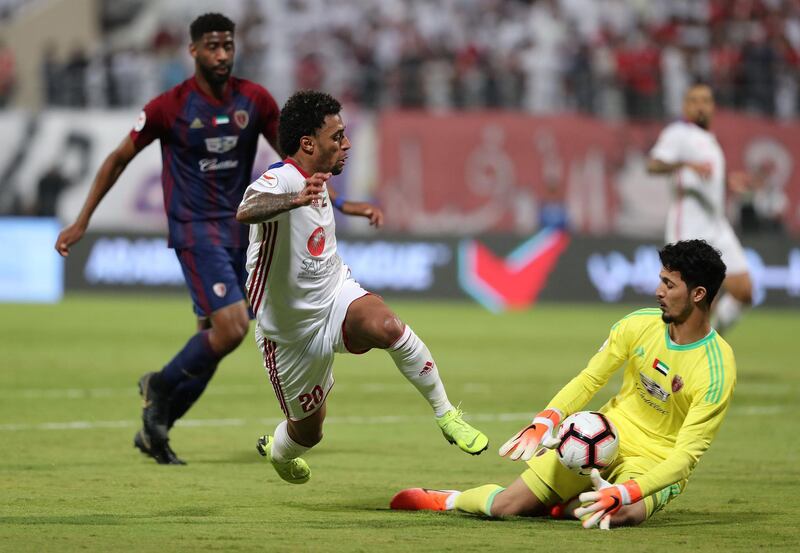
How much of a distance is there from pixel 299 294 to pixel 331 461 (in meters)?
1.99

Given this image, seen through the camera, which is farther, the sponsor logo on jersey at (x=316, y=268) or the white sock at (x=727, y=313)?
the white sock at (x=727, y=313)

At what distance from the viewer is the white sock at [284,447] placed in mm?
6891

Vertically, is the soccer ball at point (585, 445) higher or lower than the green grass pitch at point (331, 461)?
higher

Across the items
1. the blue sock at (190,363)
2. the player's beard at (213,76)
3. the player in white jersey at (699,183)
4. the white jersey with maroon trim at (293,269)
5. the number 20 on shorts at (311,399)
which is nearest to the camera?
the white jersey with maroon trim at (293,269)

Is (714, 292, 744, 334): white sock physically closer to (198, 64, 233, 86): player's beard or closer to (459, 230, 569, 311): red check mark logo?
(198, 64, 233, 86): player's beard

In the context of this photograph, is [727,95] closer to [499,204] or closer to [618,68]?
[618,68]

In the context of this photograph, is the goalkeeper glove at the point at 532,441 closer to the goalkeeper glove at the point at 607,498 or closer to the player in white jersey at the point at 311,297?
the goalkeeper glove at the point at 607,498

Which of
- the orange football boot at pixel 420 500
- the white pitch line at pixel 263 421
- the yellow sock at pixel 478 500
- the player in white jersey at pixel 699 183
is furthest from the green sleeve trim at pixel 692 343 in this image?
the player in white jersey at pixel 699 183

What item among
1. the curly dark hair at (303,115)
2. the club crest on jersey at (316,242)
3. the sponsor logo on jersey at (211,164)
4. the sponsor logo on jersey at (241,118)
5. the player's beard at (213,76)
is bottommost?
the club crest on jersey at (316,242)

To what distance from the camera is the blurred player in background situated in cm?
821

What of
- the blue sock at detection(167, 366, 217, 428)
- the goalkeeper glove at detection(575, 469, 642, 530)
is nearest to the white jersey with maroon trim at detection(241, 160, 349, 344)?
the goalkeeper glove at detection(575, 469, 642, 530)

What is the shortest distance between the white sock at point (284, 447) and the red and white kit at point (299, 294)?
20cm

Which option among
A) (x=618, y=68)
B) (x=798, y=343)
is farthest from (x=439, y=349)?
(x=618, y=68)

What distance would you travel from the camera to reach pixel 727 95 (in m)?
24.3
